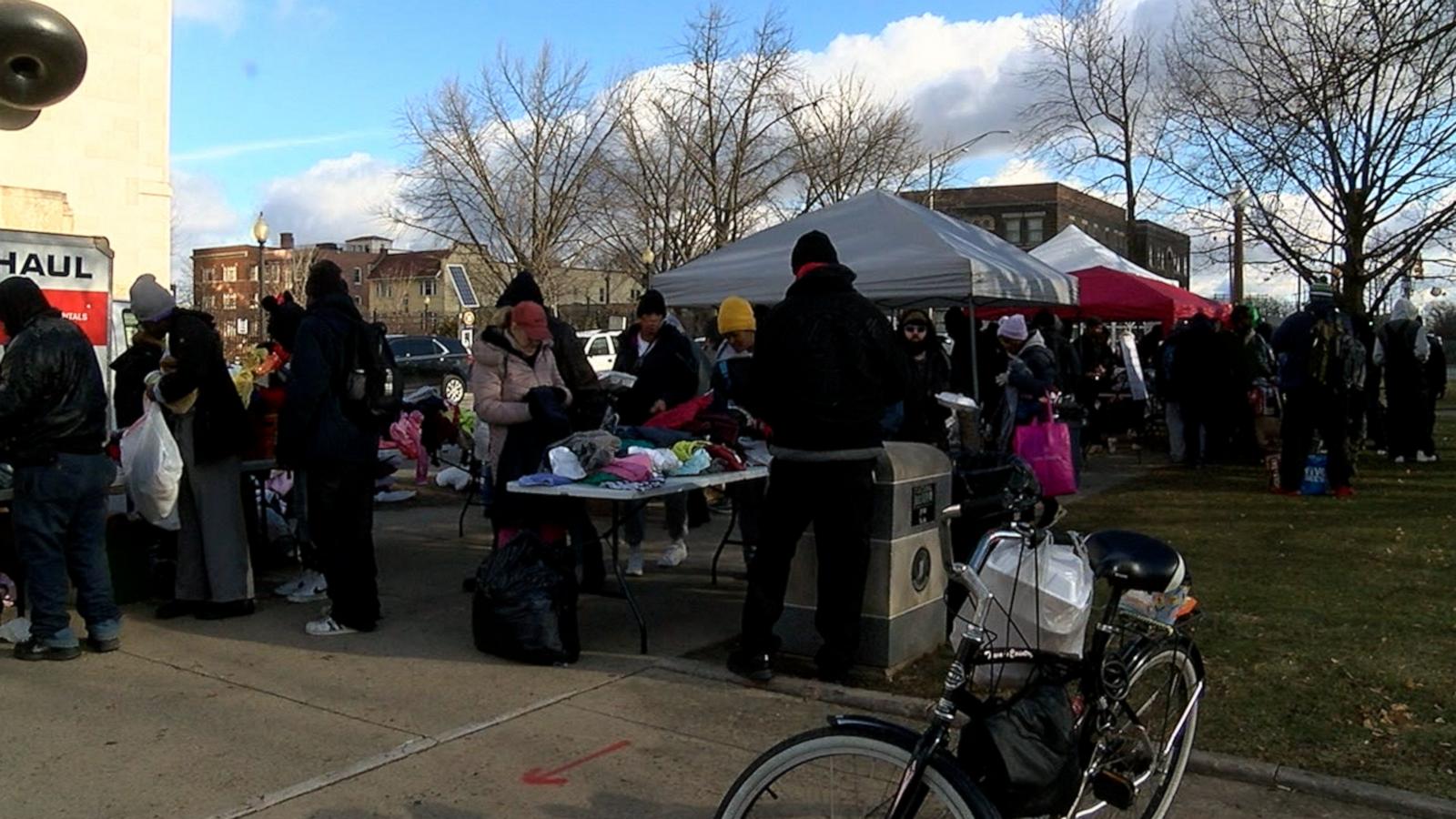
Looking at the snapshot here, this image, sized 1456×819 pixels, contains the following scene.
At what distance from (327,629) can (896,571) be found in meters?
2.97

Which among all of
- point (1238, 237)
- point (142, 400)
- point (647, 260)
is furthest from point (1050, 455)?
point (647, 260)

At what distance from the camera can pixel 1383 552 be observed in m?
8.28

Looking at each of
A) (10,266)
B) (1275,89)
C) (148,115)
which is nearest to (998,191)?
(1275,89)

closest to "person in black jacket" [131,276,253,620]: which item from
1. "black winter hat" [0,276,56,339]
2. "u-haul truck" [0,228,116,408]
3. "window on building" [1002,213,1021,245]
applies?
"black winter hat" [0,276,56,339]

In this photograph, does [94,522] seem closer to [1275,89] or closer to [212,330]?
[212,330]

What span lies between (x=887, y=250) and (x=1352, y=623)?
4293 millimetres

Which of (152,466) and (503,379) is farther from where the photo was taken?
(503,379)

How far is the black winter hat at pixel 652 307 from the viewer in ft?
28.6

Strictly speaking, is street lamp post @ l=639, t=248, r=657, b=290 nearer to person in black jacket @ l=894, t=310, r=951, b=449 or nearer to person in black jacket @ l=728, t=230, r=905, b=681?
person in black jacket @ l=894, t=310, r=951, b=449

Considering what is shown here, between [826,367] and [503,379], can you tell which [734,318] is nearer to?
[503,379]

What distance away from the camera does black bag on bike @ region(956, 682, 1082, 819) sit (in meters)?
2.73

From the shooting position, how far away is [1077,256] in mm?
18000

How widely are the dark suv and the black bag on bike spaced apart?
22.5m

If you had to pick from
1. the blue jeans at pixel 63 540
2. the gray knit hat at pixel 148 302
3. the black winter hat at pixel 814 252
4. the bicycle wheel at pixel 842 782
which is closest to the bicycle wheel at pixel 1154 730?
the bicycle wheel at pixel 842 782
